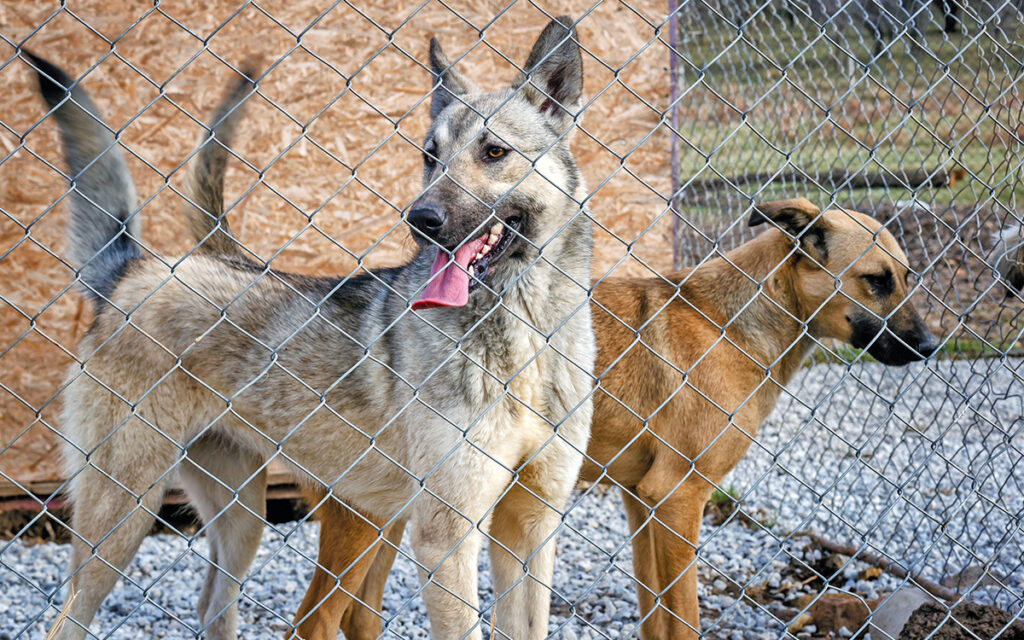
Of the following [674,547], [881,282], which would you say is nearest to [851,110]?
[881,282]

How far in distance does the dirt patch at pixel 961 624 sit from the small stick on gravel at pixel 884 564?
62 centimetres

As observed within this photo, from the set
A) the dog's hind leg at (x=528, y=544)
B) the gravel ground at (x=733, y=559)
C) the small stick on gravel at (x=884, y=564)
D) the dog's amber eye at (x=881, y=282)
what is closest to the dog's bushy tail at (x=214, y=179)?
the gravel ground at (x=733, y=559)

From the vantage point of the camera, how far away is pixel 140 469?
3031 mm

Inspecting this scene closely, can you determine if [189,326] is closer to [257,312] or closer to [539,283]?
[257,312]

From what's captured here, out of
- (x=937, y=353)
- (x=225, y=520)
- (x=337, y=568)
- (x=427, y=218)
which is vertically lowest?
(x=225, y=520)

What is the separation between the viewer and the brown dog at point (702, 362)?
3316mm

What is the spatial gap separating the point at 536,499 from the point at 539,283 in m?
0.68

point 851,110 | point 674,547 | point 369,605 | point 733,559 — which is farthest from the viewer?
point 851,110

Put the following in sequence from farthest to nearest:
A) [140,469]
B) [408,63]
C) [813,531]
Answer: [408,63]
[813,531]
[140,469]

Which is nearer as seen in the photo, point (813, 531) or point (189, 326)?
point (189, 326)

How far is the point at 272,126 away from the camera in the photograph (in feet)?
16.5

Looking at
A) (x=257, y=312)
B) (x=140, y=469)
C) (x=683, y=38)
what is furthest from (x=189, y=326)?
(x=683, y=38)

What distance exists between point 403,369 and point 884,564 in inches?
110

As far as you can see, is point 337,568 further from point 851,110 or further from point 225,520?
point 851,110
